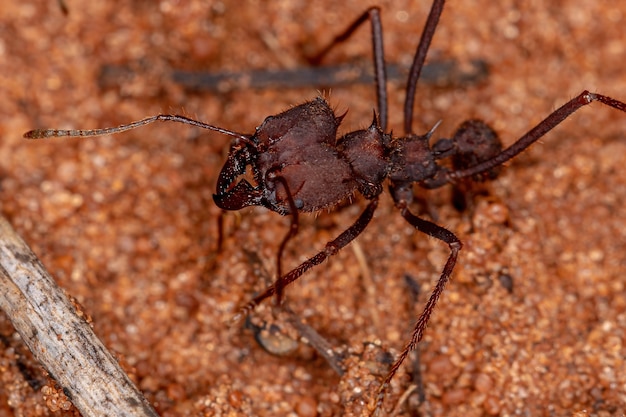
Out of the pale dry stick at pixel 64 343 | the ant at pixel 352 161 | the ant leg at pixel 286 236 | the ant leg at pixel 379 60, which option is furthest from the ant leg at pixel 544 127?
the pale dry stick at pixel 64 343

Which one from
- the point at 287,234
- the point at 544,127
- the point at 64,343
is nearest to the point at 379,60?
the point at 544,127

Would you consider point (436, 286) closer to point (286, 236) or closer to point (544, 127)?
point (286, 236)

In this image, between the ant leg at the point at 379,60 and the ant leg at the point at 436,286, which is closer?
the ant leg at the point at 436,286

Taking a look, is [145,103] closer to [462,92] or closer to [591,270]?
[462,92]

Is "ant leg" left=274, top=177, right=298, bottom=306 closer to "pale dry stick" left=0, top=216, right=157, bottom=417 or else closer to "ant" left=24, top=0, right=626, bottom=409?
"ant" left=24, top=0, right=626, bottom=409

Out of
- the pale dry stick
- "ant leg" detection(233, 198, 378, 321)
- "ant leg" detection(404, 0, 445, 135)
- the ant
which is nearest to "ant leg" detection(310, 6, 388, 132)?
the ant

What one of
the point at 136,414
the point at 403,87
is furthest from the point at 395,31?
the point at 136,414

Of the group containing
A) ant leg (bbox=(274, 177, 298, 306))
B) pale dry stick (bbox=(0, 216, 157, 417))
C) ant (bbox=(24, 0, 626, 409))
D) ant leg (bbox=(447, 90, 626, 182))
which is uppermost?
ant leg (bbox=(447, 90, 626, 182))

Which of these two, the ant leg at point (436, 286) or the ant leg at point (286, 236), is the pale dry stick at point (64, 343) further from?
the ant leg at point (436, 286)
